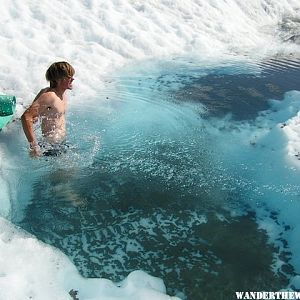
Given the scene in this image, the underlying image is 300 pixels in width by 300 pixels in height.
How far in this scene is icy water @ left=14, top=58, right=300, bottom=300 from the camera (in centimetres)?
426

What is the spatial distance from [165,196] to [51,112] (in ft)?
5.53

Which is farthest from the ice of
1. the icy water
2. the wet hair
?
the wet hair

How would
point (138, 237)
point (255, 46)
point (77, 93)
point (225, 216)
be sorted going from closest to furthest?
point (138, 237)
point (225, 216)
point (77, 93)
point (255, 46)

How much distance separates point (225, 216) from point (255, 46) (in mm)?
6688

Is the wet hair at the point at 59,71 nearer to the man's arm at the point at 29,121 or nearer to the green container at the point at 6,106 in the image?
the man's arm at the point at 29,121

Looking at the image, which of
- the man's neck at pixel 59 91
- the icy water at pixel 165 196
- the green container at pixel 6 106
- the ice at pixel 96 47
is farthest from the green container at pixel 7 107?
the man's neck at pixel 59 91

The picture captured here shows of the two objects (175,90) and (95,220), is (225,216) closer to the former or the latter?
(95,220)

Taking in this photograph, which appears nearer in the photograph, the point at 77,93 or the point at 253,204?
the point at 253,204

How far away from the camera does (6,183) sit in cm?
537

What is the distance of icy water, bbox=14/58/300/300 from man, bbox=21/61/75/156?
0.27 meters

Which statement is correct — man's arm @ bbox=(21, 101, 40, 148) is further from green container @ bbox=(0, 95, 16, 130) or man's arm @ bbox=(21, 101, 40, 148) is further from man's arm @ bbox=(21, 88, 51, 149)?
green container @ bbox=(0, 95, 16, 130)

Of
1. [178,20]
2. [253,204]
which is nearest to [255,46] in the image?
[178,20]

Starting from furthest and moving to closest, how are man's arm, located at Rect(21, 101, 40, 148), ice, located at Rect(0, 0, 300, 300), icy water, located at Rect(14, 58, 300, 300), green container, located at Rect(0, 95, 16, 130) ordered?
green container, located at Rect(0, 95, 16, 130), man's arm, located at Rect(21, 101, 40, 148), icy water, located at Rect(14, 58, 300, 300), ice, located at Rect(0, 0, 300, 300)

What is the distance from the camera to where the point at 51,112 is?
17.5ft
